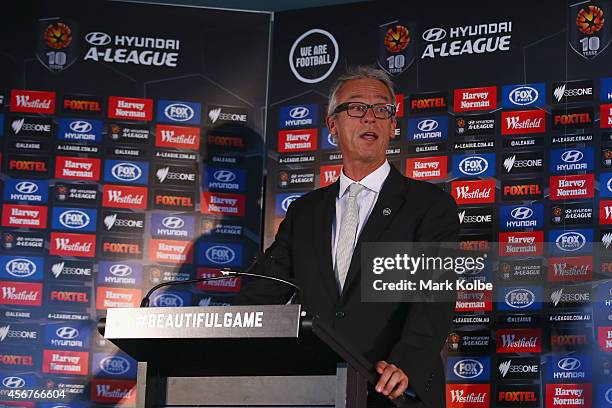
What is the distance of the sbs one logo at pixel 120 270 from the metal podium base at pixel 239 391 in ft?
8.39

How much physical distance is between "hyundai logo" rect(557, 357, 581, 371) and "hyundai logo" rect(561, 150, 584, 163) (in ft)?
3.20

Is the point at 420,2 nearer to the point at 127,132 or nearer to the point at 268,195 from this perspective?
the point at 268,195

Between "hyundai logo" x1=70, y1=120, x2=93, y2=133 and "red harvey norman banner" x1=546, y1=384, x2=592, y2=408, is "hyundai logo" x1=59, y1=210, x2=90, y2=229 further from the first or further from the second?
"red harvey norman banner" x1=546, y1=384, x2=592, y2=408

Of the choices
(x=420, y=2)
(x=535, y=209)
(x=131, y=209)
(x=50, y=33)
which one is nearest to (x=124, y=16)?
(x=50, y=33)

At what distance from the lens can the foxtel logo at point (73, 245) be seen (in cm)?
533

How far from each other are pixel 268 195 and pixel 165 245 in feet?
2.05

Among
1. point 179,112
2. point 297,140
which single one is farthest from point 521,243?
point 179,112

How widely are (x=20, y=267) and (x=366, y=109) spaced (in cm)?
231

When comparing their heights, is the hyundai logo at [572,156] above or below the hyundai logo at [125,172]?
above

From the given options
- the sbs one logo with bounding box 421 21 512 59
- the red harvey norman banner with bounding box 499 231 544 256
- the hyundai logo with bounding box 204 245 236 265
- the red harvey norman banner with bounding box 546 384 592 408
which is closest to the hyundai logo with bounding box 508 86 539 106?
the sbs one logo with bounding box 421 21 512 59

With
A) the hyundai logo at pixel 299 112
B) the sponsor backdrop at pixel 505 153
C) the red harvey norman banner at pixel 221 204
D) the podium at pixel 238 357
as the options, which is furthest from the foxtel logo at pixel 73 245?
the podium at pixel 238 357

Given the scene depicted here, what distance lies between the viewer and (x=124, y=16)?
5621 millimetres

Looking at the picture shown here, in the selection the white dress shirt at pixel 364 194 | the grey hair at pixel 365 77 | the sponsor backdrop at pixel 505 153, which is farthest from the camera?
the sponsor backdrop at pixel 505 153

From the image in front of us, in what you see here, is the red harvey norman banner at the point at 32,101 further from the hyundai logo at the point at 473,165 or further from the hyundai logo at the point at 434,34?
the hyundai logo at the point at 473,165
